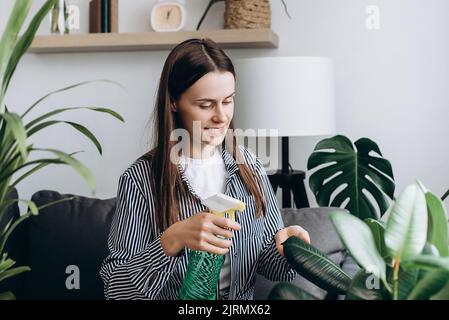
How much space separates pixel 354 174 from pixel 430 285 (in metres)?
1.56

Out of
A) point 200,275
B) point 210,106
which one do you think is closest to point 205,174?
point 210,106

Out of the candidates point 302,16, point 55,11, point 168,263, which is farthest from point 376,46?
point 168,263

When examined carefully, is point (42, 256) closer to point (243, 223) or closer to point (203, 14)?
point (243, 223)

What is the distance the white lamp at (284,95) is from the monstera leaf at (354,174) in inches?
3.1

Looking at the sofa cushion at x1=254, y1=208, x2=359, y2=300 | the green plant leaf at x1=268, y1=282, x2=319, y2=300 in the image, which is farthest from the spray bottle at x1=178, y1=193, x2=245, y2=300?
the sofa cushion at x1=254, y1=208, x2=359, y2=300

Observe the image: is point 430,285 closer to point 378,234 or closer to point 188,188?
point 378,234

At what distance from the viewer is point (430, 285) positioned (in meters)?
0.85

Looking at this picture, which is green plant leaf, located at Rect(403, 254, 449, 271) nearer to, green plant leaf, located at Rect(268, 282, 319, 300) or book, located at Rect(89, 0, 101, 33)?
green plant leaf, located at Rect(268, 282, 319, 300)

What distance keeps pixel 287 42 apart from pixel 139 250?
142cm

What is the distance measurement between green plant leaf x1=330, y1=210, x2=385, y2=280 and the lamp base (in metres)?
1.62

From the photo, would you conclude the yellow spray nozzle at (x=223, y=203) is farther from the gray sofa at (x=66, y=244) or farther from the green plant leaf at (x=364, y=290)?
the gray sofa at (x=66, y=244)

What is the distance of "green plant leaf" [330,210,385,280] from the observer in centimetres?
85

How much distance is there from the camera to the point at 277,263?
1.58 m

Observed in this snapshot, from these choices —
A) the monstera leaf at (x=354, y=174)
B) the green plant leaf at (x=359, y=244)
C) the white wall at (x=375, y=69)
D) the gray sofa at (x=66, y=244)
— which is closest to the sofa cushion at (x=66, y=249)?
the gray sofa at (x=66, y=244)
